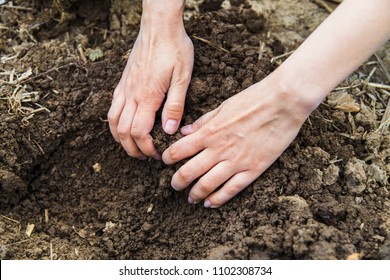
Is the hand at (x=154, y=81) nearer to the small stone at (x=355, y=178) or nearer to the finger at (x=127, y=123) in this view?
the finger at (x=127, y=123)

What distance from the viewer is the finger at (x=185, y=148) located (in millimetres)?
2309

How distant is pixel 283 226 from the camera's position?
2.14 m

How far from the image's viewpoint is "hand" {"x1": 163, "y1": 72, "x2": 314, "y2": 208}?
7.07 ft

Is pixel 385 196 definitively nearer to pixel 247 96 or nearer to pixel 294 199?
pixel 294 199

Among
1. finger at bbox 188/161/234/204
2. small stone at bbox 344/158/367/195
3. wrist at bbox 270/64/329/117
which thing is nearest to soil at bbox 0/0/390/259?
small stone at bbox 344/158/367/195

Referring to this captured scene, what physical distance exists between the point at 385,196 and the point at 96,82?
1447 mm

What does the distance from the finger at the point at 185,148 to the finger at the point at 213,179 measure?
12 cm

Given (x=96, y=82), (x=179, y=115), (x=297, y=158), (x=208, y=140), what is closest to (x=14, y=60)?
(x=96, y=82)

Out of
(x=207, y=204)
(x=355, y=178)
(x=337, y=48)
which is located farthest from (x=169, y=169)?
(x=337, y=48)

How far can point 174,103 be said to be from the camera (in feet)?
7.81

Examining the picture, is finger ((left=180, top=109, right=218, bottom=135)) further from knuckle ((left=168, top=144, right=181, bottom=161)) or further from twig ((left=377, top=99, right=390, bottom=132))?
twig ((left=377, top=99, right=390, bottom=132))

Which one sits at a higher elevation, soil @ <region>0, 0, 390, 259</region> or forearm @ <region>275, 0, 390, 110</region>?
forearm @ <region>275, 0, 390, 110</region>

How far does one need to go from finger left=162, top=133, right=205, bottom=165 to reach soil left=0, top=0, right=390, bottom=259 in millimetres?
75

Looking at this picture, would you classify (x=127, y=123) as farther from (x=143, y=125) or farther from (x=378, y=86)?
(x=378, y=86)
